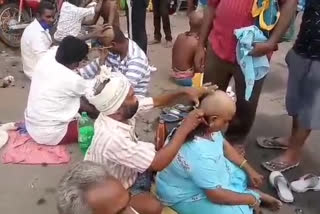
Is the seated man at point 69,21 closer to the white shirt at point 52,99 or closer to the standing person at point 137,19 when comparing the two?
the standing person at point 137,19

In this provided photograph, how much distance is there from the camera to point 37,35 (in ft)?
16.4

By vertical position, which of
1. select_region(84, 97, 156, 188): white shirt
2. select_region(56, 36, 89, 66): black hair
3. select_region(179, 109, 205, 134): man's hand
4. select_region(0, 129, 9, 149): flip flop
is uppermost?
select_region(179, 109, 205, 134): man's hand

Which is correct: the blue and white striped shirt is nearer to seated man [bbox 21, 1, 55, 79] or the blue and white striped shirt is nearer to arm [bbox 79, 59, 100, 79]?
arm [bbox 79, 59, 100, 79]

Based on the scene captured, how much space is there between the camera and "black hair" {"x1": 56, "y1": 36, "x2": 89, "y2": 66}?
151 inches

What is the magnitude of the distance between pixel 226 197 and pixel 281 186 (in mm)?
806

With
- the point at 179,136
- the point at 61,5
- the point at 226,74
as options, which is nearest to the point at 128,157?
the point at 179,136

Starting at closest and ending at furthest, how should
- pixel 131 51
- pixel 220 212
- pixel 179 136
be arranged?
pixel 179 136, pixel 220 212, pixel 131 51

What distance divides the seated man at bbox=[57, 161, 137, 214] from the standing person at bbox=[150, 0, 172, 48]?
14.0 feet

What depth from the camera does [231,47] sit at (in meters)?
3.33

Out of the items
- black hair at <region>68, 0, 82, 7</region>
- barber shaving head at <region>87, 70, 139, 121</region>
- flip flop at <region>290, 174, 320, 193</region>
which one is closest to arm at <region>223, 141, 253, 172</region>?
flip flop at <region>290, 174, 320, 193</region>

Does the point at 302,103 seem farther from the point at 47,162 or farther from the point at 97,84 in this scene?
the point at 47,162

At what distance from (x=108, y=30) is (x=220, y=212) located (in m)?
1.80

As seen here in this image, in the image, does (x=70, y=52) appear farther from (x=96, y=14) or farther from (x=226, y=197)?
(x=96, y=14)

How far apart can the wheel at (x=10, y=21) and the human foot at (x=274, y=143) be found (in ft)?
10.8
